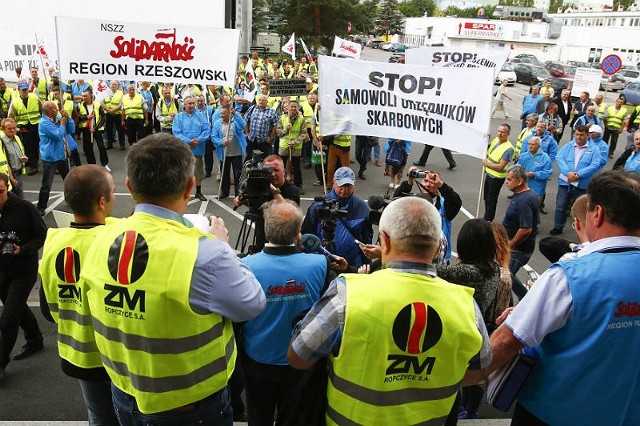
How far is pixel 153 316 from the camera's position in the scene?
6.77 feet

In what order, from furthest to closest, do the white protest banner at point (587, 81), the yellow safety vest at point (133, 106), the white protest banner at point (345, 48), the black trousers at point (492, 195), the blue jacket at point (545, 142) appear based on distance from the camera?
the white protest banner at point (587, 81) → the white protest banner at point (345, 48) → the yellow safety vest at point (133, 106) → the blue jacket at point (545, 142) → the black trousers at point (492, 195)

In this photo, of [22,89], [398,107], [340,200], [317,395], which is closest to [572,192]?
[398,107]

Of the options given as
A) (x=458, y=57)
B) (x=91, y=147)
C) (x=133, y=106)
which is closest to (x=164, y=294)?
(x=458, y=57)

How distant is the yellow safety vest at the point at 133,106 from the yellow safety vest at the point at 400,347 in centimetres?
1185

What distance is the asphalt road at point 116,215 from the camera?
4.00 m

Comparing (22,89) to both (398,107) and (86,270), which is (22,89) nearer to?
(398,107)

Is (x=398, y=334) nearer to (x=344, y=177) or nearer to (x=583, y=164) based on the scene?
(x=344, y=177)

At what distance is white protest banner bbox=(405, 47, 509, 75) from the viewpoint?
8.74 meters

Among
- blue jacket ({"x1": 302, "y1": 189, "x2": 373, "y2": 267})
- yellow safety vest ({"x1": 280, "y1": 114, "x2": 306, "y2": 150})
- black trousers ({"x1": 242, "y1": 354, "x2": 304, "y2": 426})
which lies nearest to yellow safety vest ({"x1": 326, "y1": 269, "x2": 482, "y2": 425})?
black trousers ({"x1": 242, "y1": 354, "x2": 304, "y2": 426})

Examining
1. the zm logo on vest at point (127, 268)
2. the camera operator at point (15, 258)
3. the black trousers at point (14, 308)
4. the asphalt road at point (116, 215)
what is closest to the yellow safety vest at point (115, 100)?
the asphalt road at point (116, 215)

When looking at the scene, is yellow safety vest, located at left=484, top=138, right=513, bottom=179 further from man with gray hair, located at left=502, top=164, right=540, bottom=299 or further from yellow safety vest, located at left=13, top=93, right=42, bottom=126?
yellow safety vest, located at left=13, top=93, right=42, bottom=126

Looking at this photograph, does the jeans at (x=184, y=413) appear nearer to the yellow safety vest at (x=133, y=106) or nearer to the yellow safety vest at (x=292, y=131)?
the yellow safety vest at (x=292, y=131)

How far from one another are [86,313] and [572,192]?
8.16 meters

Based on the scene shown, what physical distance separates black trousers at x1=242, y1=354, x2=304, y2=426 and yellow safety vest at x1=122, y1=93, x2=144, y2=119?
35.6ft
